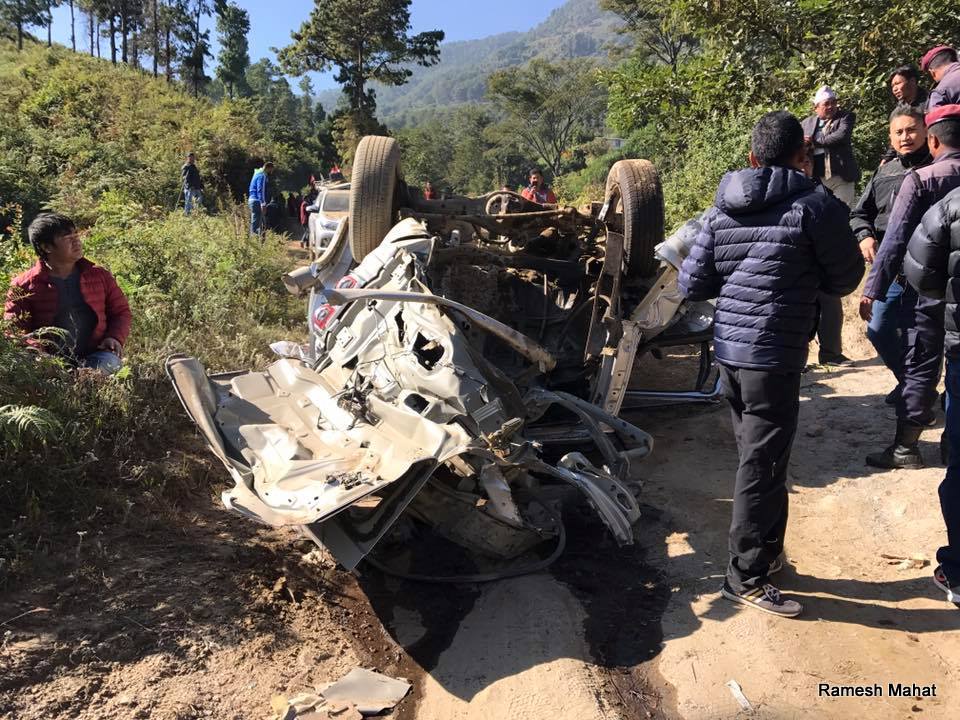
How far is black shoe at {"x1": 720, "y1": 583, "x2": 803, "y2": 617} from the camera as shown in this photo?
2777mm

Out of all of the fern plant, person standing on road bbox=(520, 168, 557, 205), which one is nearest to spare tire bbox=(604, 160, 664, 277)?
the fern plant

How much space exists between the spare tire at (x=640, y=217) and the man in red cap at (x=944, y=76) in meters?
1.65

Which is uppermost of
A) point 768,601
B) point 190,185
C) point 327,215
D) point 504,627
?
point 190,185

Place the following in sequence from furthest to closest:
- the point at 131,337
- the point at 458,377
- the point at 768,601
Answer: the point at 131,337 → the point at 458,377 → the point at 768,601

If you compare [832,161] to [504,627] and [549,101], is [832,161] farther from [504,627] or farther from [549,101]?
[549,101]

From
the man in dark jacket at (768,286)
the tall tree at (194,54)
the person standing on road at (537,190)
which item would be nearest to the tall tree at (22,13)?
the tall tree at (194,54)

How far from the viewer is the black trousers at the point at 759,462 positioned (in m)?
2.63

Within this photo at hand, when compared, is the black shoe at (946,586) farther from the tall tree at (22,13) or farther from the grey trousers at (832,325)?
the tall tree at (22,13)

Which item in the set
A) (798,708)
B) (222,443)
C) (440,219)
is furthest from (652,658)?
(440,219)

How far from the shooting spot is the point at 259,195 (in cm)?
1127

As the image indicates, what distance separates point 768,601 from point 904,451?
1676 mm

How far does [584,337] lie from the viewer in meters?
4.72

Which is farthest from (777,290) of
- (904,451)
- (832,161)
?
(832,161)

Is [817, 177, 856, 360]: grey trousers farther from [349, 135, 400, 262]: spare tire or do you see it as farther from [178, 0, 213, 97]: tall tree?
[178, 0, 213, 97]: tall tree
